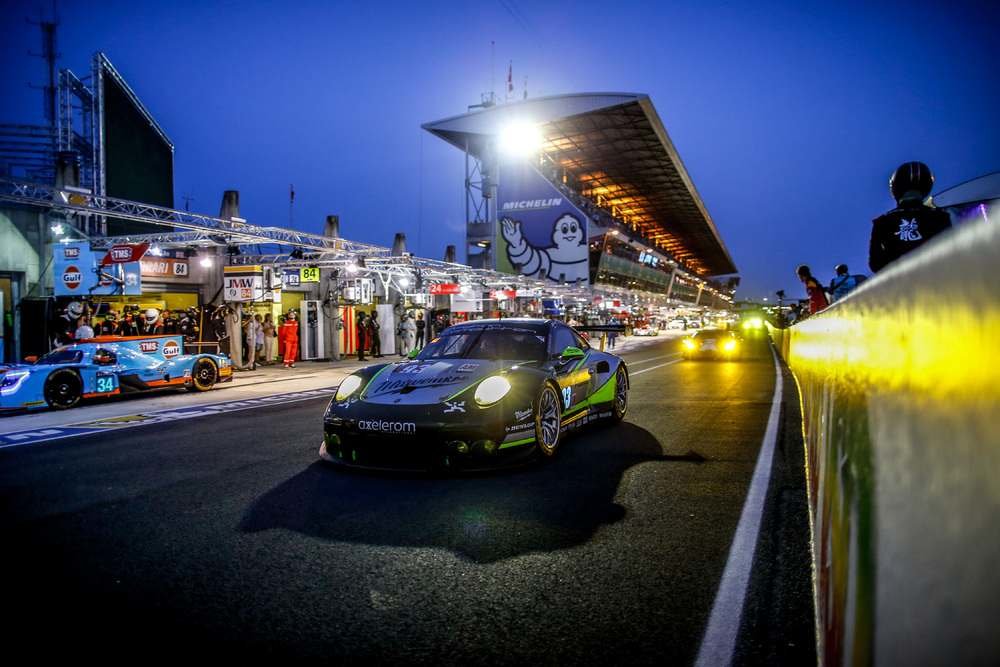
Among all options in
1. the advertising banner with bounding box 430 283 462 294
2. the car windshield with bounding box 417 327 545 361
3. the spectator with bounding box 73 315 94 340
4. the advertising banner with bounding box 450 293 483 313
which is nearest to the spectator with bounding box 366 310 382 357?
the advertising banner with bounding box 430 283 462 294

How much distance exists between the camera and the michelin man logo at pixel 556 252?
5112 centimetres

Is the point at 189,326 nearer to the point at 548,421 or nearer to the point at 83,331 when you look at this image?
the point at 83,331

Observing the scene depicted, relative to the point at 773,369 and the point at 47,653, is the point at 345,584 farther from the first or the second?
the point at 773,369

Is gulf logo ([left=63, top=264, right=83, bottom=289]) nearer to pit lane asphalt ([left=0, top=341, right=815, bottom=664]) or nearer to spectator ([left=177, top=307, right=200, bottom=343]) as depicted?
spectator ([left=177, top=307, right=200, bottom=343])

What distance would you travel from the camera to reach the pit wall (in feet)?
2.78

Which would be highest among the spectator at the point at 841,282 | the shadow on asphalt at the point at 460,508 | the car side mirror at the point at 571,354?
the spectator at the point at 841,282

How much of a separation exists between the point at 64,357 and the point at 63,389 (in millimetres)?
592

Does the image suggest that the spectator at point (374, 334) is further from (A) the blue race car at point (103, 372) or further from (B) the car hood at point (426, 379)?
(B) the car hood at point (426, 379)

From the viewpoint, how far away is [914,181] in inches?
171

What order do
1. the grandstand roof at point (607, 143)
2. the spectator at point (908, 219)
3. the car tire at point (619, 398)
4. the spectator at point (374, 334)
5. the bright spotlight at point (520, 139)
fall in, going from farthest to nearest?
the bright spotlight at point (520, 139) → the grandstand roof at point (607, 143) → the spectator at point (374, 334) → the car tire at point (619, 398) → the spectator at point (908, 219)

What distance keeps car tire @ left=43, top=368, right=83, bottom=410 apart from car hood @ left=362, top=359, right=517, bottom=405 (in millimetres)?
7521

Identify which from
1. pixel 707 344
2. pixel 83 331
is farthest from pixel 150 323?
pixel 707 344

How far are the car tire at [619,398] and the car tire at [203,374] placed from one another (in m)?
9.15

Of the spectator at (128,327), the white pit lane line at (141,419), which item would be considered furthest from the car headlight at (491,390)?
the spectator at (128,327)
